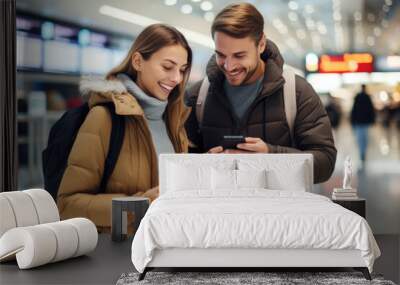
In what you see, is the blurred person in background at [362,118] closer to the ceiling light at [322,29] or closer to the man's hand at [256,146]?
the ceiling light at [322,29]

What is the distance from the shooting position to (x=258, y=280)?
5289 mm

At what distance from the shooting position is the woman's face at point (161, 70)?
25.9 ft

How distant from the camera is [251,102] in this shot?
25.5ft

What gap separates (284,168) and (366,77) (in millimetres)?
1664

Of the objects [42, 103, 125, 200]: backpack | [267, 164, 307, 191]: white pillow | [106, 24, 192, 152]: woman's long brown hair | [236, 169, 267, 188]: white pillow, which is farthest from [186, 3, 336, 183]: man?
[42, 103, 125, 200]: backpack

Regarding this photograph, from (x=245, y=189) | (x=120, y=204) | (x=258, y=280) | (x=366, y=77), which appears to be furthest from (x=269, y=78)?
(x=258, y=280)

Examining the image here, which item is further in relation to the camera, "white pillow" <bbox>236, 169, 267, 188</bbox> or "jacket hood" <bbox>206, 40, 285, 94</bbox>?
"jacket hood" <bbox>206, 40, 285, 94</bbox>

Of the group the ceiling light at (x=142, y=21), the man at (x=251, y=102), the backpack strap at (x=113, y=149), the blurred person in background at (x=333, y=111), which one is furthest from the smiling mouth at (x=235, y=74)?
the backpack strap at (x=113, y=149)

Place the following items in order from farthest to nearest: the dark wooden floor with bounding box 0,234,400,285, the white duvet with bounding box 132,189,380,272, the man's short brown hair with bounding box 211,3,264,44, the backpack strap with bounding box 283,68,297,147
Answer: the man's short brown hair with bounding box 211,3,264,44
the backpack strap with bounding box 283,68,297,147
the dark wooden floor with bounding box 0,234,400,285
the white duvet with bounding box 132,189,380,272

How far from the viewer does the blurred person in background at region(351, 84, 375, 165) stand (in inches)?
314

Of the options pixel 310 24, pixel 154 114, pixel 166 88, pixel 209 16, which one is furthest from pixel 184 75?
pixel 310 24

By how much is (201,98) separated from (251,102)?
562mm

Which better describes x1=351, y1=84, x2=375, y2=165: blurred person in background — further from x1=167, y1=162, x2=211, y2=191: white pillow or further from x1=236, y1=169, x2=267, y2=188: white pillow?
x1=167, y1=162, x2=211, y2=191: white pillow

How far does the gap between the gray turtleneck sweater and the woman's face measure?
0.20 feet
